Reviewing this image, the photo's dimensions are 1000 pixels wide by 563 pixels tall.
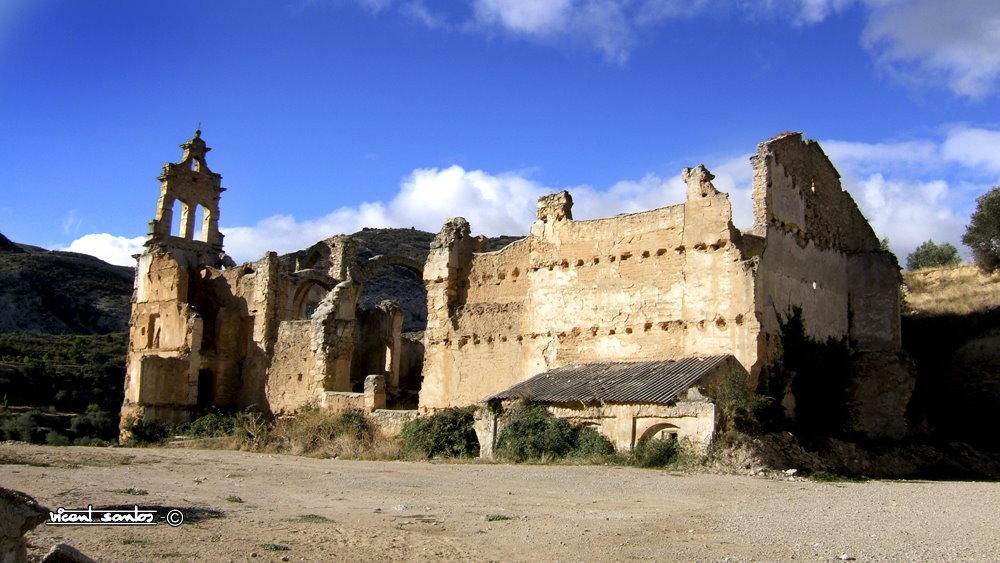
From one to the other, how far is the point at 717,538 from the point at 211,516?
4.94 m

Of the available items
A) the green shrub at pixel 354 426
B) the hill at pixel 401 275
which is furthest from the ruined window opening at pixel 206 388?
the hill at pixel 401 275

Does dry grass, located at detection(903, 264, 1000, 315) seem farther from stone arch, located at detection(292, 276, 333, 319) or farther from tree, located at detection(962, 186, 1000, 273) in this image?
stone arch, located at detection(292, 276, 333, 319)

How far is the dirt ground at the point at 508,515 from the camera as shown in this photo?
756cm

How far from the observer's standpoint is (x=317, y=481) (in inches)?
541

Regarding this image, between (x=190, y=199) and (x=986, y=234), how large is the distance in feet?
93.3

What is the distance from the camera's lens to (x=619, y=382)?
702 inches

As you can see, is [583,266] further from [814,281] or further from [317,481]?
[317,481]

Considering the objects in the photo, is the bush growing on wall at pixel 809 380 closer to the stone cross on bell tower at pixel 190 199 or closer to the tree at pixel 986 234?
the tree at pixel 986 234

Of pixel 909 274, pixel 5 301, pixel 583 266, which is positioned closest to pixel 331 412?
pixel 583 266

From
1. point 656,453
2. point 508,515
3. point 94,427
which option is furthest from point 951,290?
point 94,427

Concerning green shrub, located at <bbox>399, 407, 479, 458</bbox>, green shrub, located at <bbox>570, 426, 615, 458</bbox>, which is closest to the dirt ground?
green shrub, located at <bbox>570, 426, 615, 458</bbox>

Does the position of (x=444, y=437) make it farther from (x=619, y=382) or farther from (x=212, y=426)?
(x=212, y=426)

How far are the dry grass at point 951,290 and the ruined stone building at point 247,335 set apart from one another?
51.2 ft

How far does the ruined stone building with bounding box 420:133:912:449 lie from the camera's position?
60.2 ft
